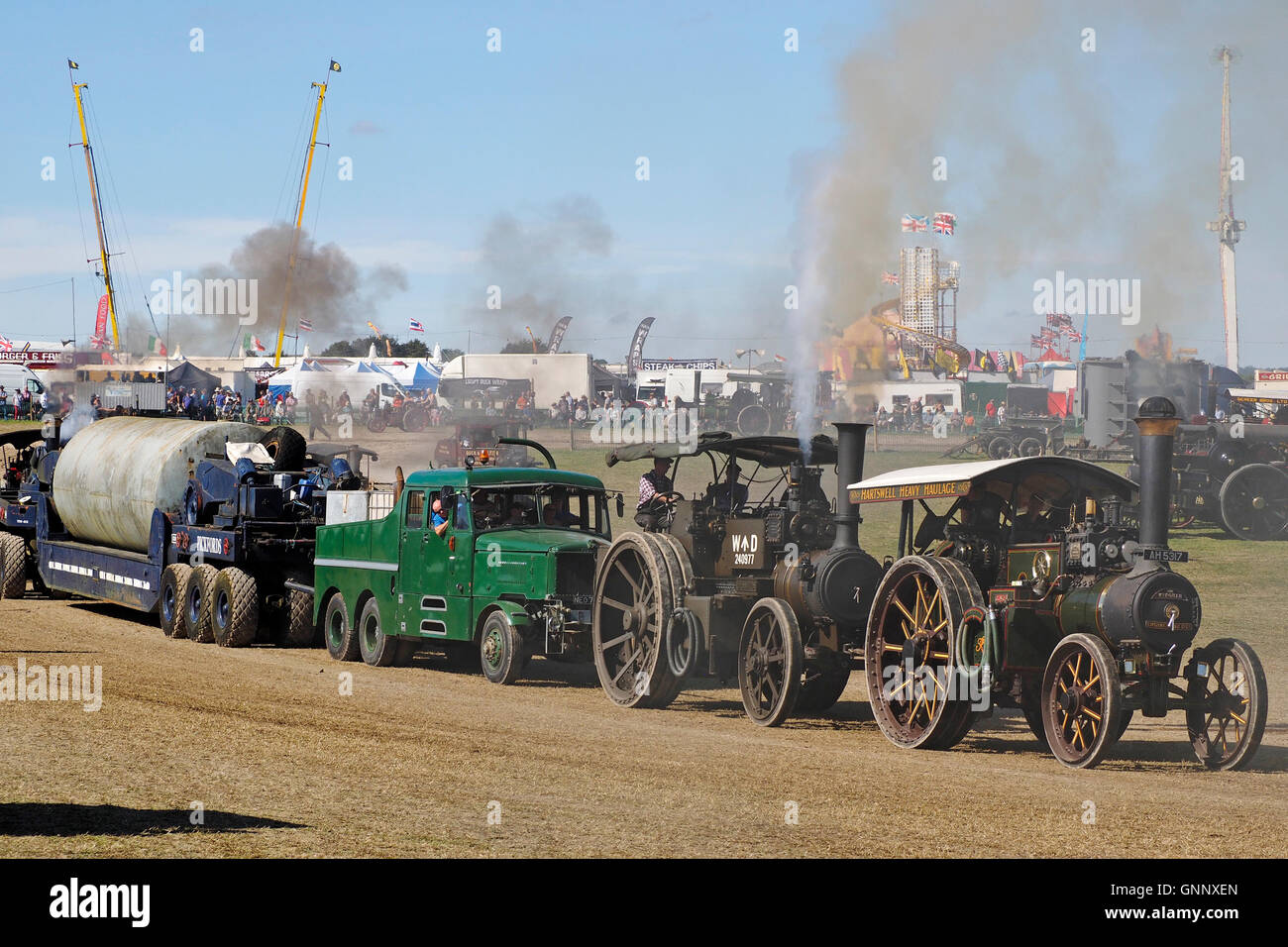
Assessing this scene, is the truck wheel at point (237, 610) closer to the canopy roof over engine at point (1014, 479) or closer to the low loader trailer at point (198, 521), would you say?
the low loader trailer at point (198, 521)

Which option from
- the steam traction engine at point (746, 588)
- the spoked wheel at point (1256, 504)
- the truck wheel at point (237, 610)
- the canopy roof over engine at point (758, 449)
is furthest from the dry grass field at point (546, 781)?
the spoked wheel at point (1256, 504)

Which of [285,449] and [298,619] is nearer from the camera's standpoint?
[298,619]

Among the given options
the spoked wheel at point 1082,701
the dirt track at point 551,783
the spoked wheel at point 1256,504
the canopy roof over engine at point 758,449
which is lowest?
the dirt track at point 551,783

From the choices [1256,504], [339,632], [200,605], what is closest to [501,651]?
[339,632]

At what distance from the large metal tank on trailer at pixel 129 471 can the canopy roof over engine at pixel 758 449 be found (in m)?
9.32

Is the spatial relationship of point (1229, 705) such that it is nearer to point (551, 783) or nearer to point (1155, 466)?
point (1155, 466)

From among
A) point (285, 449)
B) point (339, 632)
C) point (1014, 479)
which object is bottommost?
point (339, 632)

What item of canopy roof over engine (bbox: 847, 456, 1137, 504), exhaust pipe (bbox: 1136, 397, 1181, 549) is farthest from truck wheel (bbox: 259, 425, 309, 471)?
→ exhaust pipe (bbox: 1136, 397, 1181, 549)

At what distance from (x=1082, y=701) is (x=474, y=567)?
8024mm

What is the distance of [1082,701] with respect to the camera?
39.8 feet

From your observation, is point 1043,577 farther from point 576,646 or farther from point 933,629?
point 576,646

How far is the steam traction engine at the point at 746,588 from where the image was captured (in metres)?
14.5
